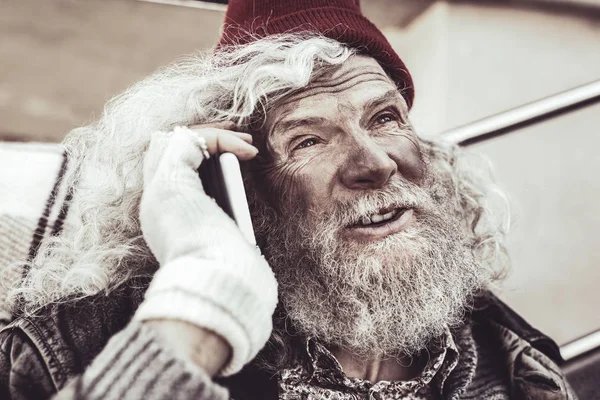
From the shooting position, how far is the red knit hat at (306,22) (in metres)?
1.63

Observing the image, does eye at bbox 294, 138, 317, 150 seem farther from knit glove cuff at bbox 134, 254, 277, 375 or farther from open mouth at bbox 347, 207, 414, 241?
knit glove cuff at bbox 134, 254, 277, 375

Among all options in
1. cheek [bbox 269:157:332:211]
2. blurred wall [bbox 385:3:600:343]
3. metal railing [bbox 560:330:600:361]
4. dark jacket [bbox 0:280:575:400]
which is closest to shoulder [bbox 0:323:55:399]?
dark jacket [bbox 0:280:575:400]

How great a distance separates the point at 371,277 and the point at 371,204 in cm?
19

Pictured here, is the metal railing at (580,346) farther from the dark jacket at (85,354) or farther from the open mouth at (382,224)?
the open mouth at (382,224)

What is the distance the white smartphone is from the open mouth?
31 centimetres

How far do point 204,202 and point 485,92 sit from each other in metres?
1.67

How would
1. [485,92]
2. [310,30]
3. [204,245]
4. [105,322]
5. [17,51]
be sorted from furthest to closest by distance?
[485,92] → [17,51] → [310,30] → [105,322] → [204,245]

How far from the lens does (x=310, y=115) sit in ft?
5.01

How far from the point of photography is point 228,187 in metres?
1.29

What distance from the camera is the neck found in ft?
5.18

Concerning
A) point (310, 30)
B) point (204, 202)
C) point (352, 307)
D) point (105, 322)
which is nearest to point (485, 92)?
point (310, 30)

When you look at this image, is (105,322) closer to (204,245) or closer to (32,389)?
(32,389)

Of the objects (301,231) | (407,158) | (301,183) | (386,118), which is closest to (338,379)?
(301,231)

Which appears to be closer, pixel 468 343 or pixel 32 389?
pixel 32 389
